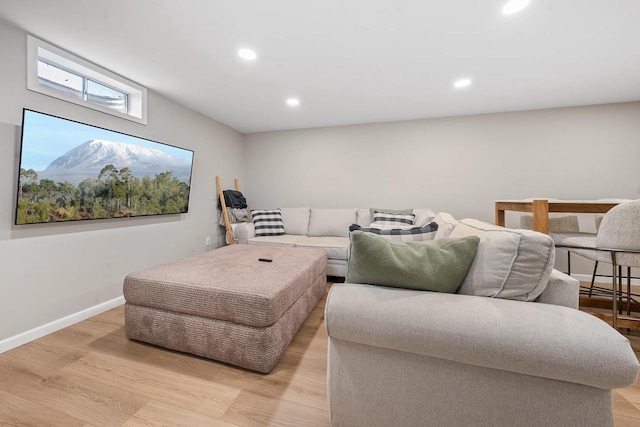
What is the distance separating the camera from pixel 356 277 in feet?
3.67

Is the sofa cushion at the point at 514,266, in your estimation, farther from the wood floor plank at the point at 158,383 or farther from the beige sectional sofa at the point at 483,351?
the wood floor plank at the point at 158,383

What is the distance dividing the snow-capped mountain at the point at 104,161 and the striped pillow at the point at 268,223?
1253 mm

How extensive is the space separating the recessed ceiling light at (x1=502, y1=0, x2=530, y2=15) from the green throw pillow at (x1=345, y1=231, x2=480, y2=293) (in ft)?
4.98

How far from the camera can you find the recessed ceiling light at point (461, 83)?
7.95 feet

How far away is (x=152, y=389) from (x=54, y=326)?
1310 mm

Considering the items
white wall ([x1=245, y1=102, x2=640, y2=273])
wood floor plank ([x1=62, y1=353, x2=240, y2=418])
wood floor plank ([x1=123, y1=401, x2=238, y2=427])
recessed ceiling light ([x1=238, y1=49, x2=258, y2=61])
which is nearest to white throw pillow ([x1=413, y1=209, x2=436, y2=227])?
white wall ([x1=245, y1=102, x2=640, y2=273])

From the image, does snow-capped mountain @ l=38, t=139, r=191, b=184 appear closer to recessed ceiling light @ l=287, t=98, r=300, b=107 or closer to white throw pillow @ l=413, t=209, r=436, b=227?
recessed ceiling light @ l=287, t=98, r=300, b=107

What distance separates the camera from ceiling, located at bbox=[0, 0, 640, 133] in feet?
4.99

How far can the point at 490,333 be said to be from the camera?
2.62ft

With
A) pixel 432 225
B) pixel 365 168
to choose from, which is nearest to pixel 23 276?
pixel 432 225

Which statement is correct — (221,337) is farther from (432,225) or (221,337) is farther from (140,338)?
(432,225)

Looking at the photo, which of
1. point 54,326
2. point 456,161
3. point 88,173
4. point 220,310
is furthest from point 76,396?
point 456,161

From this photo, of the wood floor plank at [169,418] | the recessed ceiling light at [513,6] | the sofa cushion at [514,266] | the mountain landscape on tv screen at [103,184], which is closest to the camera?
the sofa cushion at [514,266]

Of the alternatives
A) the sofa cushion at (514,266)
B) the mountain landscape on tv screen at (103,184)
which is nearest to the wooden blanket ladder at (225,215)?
the mountain landscape on tv screen at (103,184)
